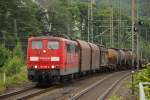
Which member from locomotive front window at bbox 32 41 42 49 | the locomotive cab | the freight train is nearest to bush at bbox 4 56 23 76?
the freight train

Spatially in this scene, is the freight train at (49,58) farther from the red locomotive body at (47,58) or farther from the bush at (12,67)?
the bush at (12,67)

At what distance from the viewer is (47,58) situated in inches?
1102

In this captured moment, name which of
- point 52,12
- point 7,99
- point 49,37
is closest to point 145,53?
point 52,12

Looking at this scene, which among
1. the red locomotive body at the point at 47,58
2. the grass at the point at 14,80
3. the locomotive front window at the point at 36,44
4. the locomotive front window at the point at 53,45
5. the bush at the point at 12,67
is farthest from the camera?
the bush at the point at 12,67

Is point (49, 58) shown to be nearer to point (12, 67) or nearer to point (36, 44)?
point (36, 44)

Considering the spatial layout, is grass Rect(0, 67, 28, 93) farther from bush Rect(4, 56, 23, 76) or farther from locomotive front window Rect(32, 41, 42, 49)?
locomotive front window Rect(32, 41, 42, 49)

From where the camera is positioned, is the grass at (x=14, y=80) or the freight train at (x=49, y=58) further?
the freight train at (x=49, y=58)

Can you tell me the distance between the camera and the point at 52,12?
8512 cm

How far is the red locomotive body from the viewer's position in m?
27.7

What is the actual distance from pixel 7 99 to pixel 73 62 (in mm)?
11557

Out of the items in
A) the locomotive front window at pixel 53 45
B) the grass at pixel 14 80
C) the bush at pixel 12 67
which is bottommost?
the grass at pixel 14 80

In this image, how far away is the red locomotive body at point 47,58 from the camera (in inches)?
1090

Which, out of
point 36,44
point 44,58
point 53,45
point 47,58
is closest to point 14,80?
point 36,44

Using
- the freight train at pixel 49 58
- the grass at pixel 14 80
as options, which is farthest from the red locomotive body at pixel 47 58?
the grass at pixel 14 80
